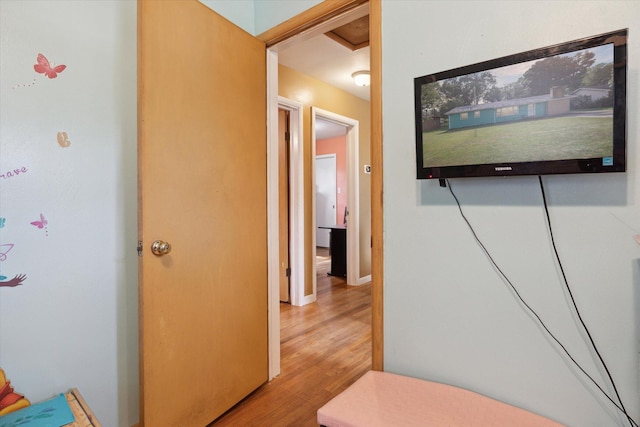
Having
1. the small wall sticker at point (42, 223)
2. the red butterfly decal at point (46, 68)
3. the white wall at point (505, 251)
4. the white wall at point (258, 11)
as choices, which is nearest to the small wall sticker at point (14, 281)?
the small wall sticker at point (42, 223)

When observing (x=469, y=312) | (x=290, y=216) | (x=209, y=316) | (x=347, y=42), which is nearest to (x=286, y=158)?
(x=290, y=216)

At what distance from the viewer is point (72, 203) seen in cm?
139

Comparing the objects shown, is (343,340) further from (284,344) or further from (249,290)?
(249,290)

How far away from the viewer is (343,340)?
105 inches

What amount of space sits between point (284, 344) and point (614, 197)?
2.24 metres

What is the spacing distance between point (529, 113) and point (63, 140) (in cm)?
173

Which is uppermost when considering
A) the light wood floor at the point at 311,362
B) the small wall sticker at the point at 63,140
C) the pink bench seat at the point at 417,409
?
the small wall sticker at the point at 63,140

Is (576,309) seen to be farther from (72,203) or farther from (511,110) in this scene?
(72,203)

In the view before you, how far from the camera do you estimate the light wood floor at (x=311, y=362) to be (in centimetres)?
177

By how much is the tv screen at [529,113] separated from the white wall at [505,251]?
0.30 feet

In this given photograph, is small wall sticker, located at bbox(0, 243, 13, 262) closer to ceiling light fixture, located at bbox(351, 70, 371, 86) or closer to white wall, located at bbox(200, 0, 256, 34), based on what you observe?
white wall, located at bbox(200, 0, 256, 34)

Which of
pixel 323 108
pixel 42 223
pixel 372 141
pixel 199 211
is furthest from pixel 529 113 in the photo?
pixel 323 108

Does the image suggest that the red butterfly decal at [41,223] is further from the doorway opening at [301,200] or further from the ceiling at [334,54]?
the ceiling at [334,54]

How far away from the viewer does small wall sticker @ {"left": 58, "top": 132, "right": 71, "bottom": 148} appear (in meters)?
1.36
